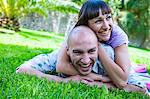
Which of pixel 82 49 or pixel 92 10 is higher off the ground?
pixel 92 10

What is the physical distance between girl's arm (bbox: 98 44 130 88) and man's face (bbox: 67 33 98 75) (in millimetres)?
129

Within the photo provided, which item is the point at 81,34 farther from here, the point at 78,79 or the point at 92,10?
the point at 78,79

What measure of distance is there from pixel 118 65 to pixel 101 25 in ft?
1.43

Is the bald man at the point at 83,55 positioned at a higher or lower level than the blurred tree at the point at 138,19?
higher

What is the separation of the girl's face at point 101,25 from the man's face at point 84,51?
130 mm

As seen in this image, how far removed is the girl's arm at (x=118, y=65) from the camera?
391cm

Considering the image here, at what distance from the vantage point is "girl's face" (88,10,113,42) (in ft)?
12.7

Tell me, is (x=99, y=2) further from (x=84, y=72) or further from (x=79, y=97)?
(x=79, y=97)

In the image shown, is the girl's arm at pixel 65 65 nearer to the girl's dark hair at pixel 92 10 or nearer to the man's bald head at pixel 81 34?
the man's bald head at pixel 81 34

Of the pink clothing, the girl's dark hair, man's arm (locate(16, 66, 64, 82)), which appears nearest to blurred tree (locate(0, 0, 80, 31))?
man's arm (locate(16, 66, 64, 82))

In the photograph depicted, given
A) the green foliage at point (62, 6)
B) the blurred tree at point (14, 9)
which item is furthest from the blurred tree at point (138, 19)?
the blurred tree at point (14, 9)

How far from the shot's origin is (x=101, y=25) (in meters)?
3.88

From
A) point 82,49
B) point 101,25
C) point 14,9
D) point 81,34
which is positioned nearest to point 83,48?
point 82,49

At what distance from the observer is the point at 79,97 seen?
3012 mm
